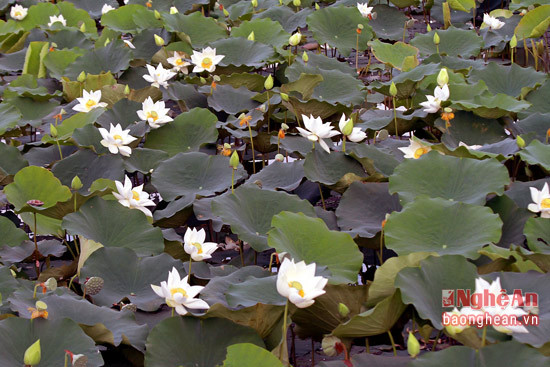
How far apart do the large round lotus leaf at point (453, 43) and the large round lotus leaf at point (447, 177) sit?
70.0 inches

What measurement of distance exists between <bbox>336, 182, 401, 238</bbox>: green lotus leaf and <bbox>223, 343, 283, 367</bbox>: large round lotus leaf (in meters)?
0.81

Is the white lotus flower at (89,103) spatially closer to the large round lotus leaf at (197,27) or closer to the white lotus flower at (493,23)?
the large round lotus leaf at (197,27)

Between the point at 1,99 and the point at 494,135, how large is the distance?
8.01ft

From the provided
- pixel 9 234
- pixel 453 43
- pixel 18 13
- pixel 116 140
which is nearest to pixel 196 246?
pixel 9 234

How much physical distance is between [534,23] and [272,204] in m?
2.38

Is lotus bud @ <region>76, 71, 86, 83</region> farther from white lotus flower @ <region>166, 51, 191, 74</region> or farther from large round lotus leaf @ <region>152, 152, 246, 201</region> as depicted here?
large round lotus leaf @ <region>152, 152, 246, 201</region>

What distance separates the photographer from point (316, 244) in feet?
6.92

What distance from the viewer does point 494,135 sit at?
298 cm

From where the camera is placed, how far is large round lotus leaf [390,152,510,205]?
234 centimetres

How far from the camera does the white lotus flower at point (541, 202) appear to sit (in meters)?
2.23

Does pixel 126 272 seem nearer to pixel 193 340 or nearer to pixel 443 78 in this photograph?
pixel 193 340

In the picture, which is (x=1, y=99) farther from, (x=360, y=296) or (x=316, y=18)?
(x=360, y=296)

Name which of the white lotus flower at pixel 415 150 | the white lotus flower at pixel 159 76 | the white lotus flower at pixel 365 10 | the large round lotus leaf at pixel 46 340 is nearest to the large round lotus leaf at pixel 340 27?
the white lotus flower at pixel 365 10

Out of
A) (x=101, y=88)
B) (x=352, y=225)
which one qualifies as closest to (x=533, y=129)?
(x=352, y=225)
